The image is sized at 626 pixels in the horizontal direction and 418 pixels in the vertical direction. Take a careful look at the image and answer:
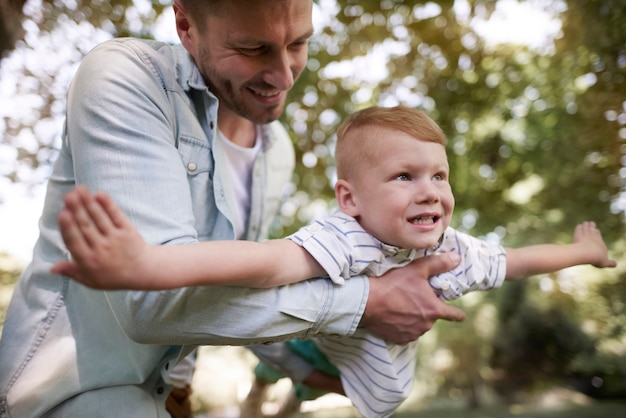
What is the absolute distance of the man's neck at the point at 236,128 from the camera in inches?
57.7

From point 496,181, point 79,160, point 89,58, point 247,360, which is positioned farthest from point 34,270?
point 496,181

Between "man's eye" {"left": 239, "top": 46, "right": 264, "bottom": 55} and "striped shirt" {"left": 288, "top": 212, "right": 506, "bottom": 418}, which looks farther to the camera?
"man's eye" {"left": 239, "top": 46, "right": 264, "bottom": 55}

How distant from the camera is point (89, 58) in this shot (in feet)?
3.86


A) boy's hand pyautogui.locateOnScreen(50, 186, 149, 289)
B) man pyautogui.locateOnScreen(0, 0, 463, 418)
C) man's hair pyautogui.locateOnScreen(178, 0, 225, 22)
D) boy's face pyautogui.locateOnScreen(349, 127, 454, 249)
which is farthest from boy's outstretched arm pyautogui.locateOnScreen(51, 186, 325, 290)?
man's hair pyautogui.locateOnScreen(178, 0, 225, 22)

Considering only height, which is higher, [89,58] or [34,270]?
[89,58]

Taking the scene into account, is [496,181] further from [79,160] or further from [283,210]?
[79,160]

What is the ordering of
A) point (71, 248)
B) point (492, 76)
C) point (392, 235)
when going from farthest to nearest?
1. point (492, 76)
2. point (392, 235)
3. point (71, 248)

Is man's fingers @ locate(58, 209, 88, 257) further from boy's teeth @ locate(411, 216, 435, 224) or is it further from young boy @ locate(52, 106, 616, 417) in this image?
boy's teeth @ locate(411, 216, 435, 224)

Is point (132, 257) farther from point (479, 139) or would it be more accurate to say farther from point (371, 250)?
point (479, 139)

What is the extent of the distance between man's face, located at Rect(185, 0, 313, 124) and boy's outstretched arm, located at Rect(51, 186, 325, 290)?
1.44 feet

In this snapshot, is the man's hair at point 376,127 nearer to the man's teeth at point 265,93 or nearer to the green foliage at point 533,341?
the man's teeth at point 265,93

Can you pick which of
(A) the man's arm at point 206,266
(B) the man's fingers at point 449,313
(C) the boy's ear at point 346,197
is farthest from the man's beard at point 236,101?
(B) the man's fingers at point 449,313

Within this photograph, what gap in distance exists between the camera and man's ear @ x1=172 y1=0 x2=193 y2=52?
1.33 metres

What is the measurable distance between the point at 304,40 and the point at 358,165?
1.06 ft
